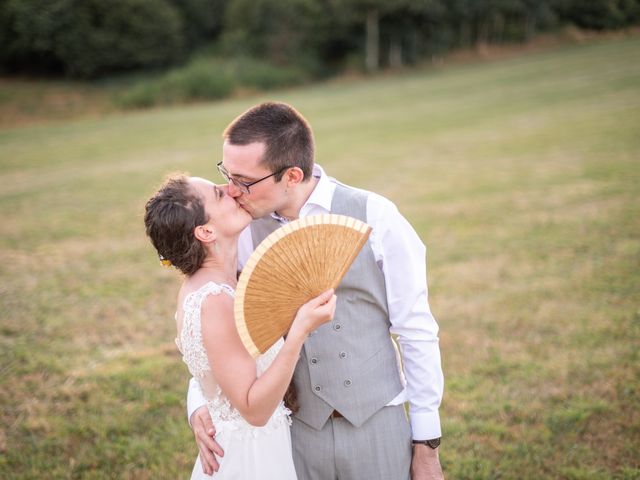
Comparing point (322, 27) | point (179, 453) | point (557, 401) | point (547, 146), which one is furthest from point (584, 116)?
point (322, 27)

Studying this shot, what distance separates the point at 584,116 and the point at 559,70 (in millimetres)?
14433

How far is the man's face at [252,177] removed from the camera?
228 centimetres

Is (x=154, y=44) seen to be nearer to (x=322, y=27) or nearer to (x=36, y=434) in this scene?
(x=322, y=27)

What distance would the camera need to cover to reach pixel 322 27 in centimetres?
4353

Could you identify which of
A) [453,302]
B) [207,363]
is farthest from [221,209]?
[453,302]

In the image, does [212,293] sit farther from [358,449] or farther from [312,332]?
[358,449]

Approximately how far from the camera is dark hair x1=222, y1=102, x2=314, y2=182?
228 cm

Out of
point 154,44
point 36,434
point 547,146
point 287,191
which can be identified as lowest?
point 36,434

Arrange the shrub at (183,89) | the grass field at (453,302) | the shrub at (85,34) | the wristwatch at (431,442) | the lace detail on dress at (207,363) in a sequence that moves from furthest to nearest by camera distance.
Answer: the shrub at (85,34) < the shrub at (183,89) < the grass field at (453,302) < the wristwatch at (431,442) < the lace detail on dress at (207,363)

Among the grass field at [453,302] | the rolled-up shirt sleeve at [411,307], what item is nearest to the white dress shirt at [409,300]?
the rolled-up shirt sleeve at [411,307]

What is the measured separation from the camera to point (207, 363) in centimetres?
218

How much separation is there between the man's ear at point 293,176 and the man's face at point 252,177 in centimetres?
2

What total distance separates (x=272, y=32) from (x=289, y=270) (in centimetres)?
4441

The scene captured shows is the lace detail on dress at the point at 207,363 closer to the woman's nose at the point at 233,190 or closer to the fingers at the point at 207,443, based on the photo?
the fingers at the point at 207,443
